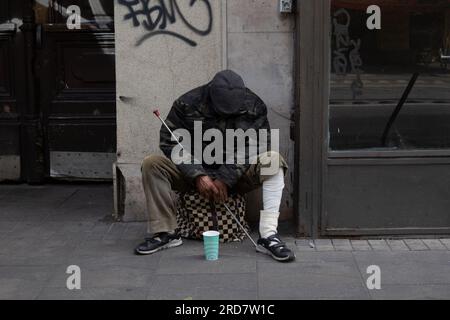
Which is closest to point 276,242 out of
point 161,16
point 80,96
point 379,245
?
point 379,245

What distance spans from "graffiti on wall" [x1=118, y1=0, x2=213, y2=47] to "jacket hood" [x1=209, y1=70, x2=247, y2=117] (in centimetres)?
69

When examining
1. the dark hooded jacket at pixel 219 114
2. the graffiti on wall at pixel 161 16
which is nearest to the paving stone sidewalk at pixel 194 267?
the dark hooded jacket at pixel 219 114

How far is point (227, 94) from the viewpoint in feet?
15.4

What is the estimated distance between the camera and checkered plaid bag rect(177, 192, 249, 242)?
16.4 feet

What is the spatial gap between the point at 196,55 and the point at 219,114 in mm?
733

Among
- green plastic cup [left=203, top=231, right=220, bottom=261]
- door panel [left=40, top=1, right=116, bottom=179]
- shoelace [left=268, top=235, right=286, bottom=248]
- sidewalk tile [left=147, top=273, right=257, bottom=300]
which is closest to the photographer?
sidewalk tile [left=147, top=273, right=257, bottom=300]

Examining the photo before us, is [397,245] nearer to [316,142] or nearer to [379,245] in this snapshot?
[379,245]

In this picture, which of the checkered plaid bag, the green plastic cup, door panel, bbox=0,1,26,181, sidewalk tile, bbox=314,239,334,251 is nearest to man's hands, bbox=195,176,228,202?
the checkered plaid bag

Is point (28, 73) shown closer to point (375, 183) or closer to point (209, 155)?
point (209, 155)

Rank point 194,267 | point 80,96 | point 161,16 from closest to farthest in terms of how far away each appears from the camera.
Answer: point 194,267, point 161,16, point 80,96

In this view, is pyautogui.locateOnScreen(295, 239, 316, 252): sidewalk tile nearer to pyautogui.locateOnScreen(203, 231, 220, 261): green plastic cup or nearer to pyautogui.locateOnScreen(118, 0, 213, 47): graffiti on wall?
pyautogui.locateOnScreen(203, 231, 220, 261): green plastic cup

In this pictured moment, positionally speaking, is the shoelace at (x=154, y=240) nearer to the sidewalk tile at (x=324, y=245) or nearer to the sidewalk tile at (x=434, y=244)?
the sidewalk tile at (x=324, y=245)
